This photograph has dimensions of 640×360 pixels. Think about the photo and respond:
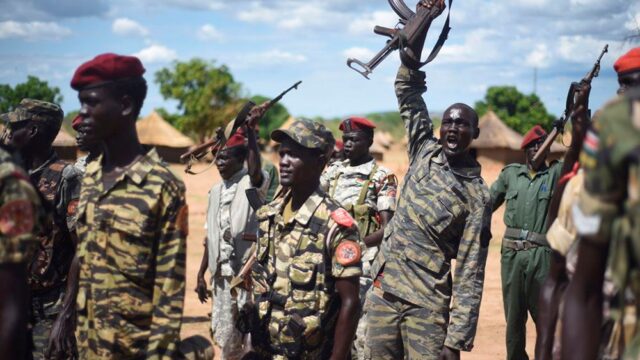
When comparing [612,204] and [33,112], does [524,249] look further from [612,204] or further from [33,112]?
[612,204]

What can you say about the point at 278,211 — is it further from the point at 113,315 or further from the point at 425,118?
the point at 425,118

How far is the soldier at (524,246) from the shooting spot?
9133mm

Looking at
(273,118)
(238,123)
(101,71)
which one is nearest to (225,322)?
(238,123)

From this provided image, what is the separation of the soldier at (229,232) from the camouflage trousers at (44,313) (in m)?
3.12

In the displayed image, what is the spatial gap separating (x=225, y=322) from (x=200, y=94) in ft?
209

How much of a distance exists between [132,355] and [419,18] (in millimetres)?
3630

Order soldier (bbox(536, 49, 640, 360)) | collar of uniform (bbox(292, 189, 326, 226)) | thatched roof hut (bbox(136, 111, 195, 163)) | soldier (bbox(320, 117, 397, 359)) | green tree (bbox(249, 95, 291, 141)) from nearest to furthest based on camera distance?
soldier (bbox(536, 49, 640, 360)) < collar of uniform (bbox(292, 189, 326, 226)) < soldier (bbox(320, 117, 397, 359)) < thatched roof hut (bbox(136, 111, 195, 163)) < green tree (bbox(249, 95, 291, 141))

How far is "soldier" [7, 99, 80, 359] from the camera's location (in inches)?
216

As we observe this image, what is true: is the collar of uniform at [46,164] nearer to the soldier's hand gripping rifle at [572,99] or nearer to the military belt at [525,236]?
the soldier's hand gripping rifle at [572,99]

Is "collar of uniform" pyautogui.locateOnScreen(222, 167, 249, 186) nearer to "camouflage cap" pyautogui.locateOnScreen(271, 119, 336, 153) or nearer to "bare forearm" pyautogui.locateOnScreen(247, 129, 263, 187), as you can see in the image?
"bare forearm" pyautogui.locateOnScreen(247, 129, 263, 187)

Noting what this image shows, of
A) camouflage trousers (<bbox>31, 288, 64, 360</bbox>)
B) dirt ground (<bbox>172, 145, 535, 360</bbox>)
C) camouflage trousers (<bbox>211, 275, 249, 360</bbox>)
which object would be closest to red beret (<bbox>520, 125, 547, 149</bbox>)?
dirt ground (<bbox>172, 145, 535, 360</bbox>)

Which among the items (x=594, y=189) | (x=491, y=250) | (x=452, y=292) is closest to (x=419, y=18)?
(x=452, y=292)

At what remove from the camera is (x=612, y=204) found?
9.22 feet

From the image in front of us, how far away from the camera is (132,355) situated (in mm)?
4031
